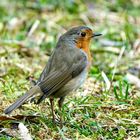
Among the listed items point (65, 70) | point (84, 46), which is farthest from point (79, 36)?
point (65, 70)

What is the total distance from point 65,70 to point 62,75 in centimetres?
8

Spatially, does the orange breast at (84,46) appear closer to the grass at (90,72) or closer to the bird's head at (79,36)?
the bird's head at (79,36)

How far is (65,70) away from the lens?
17.7 ft

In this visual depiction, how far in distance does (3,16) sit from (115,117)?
3904 millimetres

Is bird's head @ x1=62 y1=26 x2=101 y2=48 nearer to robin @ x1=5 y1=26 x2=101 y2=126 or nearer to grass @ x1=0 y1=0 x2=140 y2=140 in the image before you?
robin @ x1=5 y1=26 x2=101 y2=126

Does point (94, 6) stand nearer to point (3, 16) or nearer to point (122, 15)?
point (122, 15)

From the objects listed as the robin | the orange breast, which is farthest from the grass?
the orange breast

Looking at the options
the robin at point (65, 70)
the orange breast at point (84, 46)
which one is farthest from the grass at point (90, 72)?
the orange breast at point (84, 46)

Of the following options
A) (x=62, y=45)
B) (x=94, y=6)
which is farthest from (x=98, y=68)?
(x=94, y=6)

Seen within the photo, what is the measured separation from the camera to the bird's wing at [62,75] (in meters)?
5.21

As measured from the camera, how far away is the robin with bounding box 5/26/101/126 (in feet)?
17.1

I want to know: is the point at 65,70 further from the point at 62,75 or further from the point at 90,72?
the point at 90,72

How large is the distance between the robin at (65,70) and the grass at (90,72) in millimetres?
289

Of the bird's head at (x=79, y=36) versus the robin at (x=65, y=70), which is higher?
the bird's head at (x=79, y=36)
